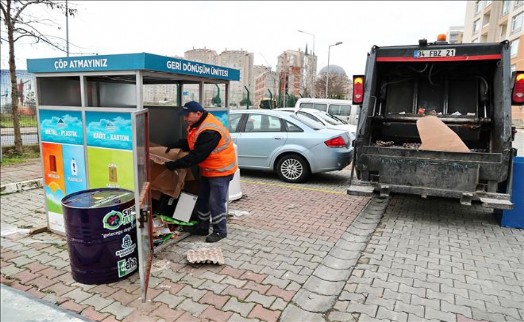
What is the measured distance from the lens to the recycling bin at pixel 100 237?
10.7ft

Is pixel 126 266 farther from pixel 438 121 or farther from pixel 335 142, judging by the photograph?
pixel 335 142

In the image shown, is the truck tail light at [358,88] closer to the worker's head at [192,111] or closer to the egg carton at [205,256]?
the worker's head at [192,111]

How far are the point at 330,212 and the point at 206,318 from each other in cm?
329

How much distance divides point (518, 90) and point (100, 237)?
5812 mm

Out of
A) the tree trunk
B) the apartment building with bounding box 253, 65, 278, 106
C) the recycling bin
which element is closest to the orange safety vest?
the recycling bin

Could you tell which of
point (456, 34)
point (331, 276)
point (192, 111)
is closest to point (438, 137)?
point (331, 276)

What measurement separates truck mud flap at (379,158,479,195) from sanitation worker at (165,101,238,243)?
240 centimetres

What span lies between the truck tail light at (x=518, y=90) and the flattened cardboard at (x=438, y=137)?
3.17ft

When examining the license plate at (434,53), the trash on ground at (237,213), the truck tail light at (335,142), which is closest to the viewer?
the trash on ground at (237,213)

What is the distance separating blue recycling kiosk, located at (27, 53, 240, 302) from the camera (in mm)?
3303

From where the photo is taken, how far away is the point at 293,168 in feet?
25.5

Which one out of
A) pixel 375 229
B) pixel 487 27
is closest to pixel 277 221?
pixel 375 229

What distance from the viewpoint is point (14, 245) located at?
416cm

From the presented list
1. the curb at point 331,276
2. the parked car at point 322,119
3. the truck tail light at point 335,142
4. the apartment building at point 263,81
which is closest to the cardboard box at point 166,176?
the curb at point 331,276
